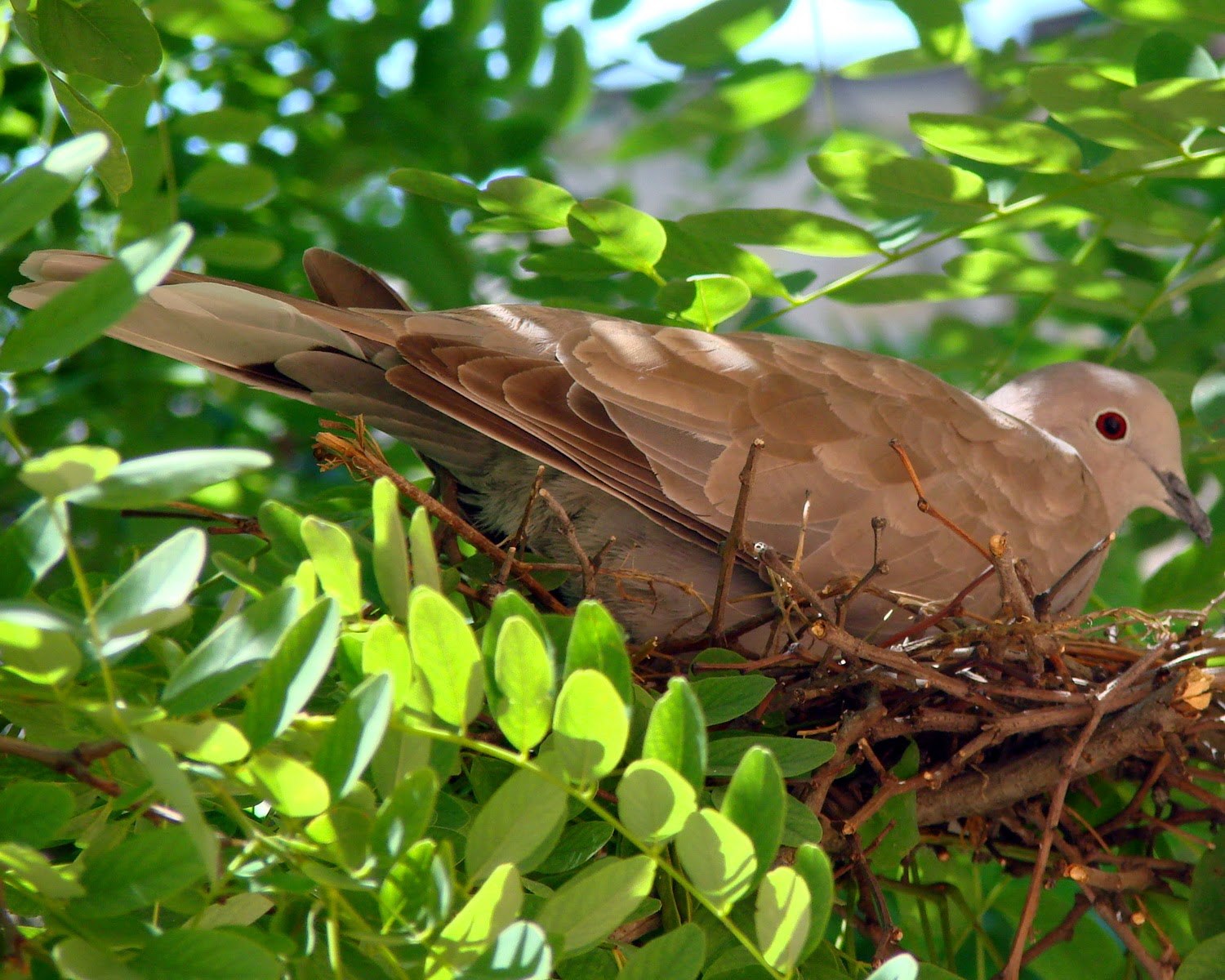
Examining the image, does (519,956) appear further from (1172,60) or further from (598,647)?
(1172,60)

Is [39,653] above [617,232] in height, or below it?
above

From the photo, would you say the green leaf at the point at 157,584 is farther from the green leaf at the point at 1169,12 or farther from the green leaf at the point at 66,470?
the green leaf at the point at 1169,12

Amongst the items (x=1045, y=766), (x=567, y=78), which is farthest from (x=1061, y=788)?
(x=567, y=78)

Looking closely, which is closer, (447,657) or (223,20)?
(447,657)

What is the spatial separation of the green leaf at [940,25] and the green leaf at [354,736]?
173cm

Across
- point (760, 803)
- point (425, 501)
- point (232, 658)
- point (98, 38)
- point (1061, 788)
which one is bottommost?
point (1061, 788)

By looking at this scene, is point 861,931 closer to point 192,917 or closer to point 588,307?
point 192,917

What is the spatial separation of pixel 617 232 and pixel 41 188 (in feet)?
3.35

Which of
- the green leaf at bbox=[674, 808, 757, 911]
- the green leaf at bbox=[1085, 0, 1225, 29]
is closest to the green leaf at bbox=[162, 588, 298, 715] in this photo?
the green leaf at bbox=[674, 808, 757, 911]

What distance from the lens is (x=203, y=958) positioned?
0.83 meters

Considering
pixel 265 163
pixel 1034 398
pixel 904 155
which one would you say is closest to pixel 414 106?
pixel 265 163

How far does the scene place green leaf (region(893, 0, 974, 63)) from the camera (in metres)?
2.09

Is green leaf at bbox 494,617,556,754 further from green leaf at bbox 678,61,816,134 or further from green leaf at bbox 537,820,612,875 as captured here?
green leaf at bbox 678,61,816,134

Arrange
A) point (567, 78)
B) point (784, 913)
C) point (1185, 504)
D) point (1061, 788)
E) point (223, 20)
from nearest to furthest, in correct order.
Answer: point (784, 913) → point (1061, 788) → point (223, 20) → point (1185, 504) → point (567, 78)
